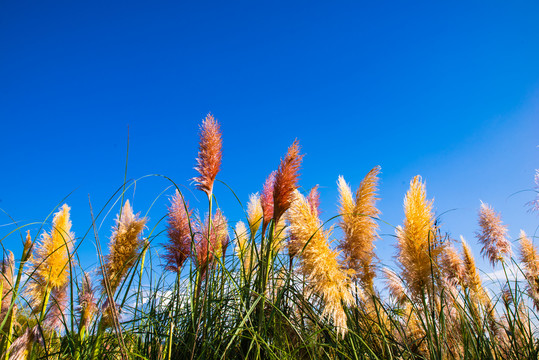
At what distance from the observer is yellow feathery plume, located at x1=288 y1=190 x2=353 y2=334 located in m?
2.27

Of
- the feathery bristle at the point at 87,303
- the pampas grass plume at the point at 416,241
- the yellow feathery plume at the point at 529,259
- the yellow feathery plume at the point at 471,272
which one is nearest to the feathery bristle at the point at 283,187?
the pampas grass plume at the point at 416,241

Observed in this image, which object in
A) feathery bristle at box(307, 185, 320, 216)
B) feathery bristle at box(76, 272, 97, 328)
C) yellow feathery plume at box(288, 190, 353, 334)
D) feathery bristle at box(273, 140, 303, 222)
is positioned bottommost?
feathery bristle at box(76, 272, 97, 328)

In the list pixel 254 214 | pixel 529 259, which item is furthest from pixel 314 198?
pixel 529 259

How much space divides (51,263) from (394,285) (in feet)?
10.1

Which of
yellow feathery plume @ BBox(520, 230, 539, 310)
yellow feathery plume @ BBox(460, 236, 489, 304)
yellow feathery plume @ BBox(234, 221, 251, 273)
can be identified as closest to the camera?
yellow feathery plume @ BBox(234, 221, 251, 273)

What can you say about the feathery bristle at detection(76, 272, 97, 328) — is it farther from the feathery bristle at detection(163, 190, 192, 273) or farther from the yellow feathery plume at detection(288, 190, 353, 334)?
the yellow feathery plume at detection(288, 190, 353, 334)

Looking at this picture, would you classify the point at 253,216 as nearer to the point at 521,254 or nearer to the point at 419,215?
the point at 419,215

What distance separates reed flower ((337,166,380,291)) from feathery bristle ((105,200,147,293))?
1609mm

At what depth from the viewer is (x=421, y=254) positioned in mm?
2613

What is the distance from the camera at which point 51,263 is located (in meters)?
2.88

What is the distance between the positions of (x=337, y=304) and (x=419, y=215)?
1.01 meters

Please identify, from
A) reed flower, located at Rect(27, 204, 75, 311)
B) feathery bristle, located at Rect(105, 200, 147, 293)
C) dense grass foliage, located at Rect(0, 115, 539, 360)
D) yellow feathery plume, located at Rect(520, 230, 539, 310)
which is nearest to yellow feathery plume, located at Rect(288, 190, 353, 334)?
dense grass foliage, located at Rect(0, 115, 539, 360)

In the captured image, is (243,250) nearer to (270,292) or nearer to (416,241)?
(270,292)

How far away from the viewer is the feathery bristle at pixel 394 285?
3.17 metres
